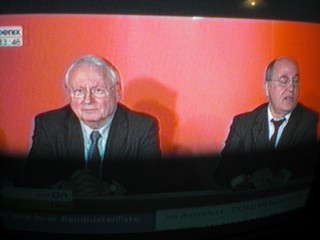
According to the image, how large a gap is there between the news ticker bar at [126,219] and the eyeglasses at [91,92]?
24 cm

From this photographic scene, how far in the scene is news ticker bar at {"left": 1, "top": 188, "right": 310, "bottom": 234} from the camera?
1186 millimetres

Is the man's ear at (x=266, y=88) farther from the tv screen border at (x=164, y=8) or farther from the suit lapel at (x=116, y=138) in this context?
the suit lapel at (x=116, y=138)

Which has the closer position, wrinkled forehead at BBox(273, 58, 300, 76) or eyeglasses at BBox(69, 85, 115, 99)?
eyeglasses at BBox(69, 85, 115, 99)

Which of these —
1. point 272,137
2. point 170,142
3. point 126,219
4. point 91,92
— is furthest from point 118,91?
point 272,137

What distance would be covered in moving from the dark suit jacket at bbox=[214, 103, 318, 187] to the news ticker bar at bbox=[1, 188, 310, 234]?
0.28 feet

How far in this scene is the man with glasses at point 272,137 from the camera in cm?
122

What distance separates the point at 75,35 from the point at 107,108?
0.17 meters

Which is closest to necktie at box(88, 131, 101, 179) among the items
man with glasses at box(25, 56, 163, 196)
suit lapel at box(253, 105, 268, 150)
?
man with glasses at box(25, 56, 163, 196)

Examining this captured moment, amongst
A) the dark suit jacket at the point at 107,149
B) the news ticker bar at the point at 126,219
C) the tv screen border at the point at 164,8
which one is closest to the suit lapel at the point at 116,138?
the dark suit jacket at the point at 107,149

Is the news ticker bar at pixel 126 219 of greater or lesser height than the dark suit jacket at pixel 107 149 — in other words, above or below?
below

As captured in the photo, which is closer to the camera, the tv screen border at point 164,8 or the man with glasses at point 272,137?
the tv screen border at point 164,8

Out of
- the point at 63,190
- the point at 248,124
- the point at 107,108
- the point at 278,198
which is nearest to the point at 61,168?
the point at 63,190

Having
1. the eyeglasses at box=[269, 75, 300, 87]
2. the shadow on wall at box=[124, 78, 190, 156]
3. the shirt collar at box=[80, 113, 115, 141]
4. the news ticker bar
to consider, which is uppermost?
the eyeglasses at box=[269, 75, 300, 87]

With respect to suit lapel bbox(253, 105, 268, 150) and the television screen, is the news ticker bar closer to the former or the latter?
the television screen
